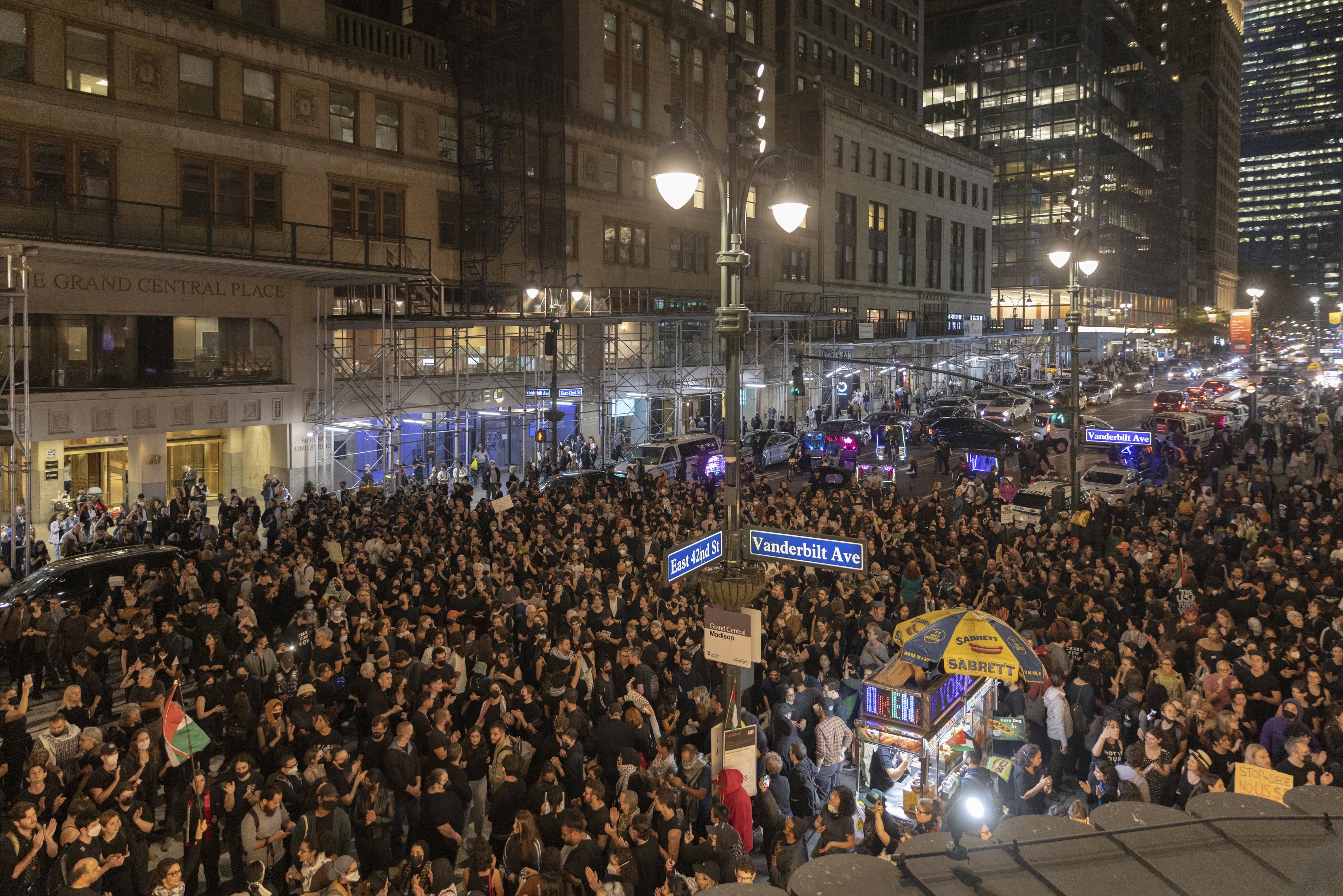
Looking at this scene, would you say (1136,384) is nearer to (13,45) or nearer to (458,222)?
(458,222)

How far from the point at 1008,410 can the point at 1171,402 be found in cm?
845

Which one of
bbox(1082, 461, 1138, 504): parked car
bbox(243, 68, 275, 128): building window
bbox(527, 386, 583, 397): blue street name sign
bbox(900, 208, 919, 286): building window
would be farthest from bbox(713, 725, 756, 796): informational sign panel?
bbox(900, 208, 919, 286): building window

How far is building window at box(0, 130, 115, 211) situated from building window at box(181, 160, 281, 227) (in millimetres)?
2220

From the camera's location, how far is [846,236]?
60.8m

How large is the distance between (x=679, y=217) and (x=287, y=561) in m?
32.4

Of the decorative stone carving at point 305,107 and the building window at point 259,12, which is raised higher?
the building window at point 259,12

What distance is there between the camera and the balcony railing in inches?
986

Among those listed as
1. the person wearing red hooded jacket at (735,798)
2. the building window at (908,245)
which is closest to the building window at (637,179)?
the building window at (908,245)

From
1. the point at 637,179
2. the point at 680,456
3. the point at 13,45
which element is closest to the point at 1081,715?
the point at 680,456

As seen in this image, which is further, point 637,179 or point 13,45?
point 637,179

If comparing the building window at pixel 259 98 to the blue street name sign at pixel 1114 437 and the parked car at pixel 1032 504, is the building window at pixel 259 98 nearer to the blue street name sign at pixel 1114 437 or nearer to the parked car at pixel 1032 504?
the parked car at pixel 1032 504

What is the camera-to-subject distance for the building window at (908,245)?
67.5 m

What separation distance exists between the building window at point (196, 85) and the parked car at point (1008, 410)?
122ft

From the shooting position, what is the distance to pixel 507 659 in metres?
11.5
